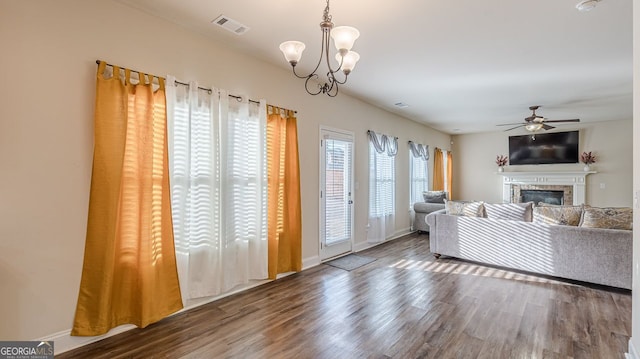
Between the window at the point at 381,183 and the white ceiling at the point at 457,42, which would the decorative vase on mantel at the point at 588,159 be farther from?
the window at the point at 381,183

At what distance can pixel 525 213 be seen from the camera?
4305mm

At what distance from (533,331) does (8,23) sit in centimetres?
471

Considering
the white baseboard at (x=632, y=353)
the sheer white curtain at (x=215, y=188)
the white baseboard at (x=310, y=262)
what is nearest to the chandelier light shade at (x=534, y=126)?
the white baseboard at (x=632, y=353)

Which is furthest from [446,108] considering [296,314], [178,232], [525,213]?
[178,232]

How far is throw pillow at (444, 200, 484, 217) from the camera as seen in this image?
15.4 feet

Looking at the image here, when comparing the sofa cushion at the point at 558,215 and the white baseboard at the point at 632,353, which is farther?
the sofa cushion at the point at 558,215

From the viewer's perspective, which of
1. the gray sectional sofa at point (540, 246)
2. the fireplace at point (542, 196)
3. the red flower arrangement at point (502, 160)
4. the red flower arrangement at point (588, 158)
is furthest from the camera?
the red flower arrangement at point (502, 160)

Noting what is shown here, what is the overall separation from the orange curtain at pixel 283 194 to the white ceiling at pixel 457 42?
2.80 feet

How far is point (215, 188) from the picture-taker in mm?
3125

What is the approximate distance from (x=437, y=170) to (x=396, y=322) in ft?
21.5

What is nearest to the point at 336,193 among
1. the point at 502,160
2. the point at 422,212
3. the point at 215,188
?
the point at 215,188

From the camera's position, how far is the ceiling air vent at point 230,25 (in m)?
2.81

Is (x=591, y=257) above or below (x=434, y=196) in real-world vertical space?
below

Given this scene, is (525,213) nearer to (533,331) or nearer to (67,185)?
(533,331)
